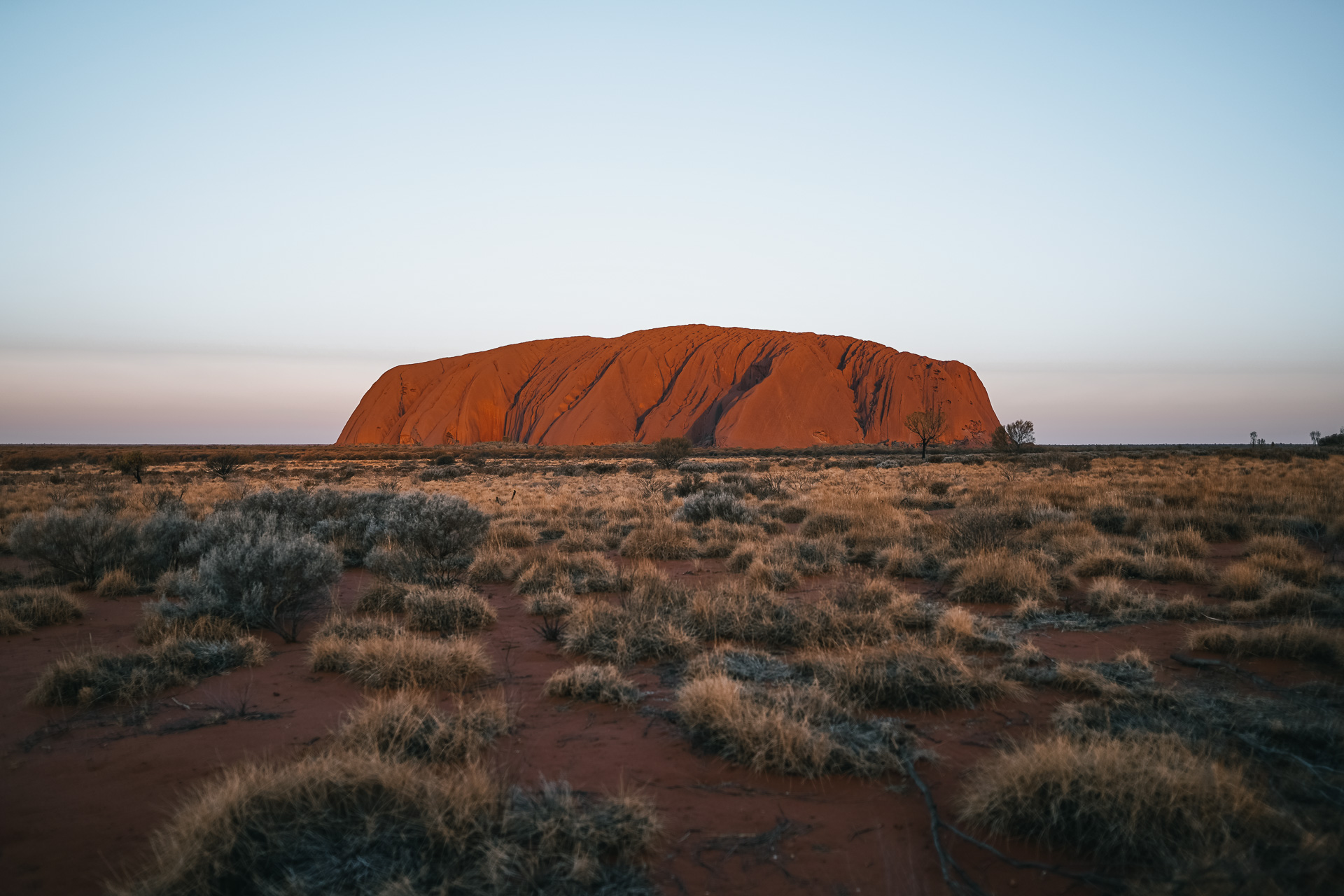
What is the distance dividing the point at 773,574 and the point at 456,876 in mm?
6346

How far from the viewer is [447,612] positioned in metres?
7.03

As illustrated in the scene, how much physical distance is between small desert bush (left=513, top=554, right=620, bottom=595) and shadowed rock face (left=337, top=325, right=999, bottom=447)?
238 ft

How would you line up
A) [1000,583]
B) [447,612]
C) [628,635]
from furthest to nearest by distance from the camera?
[1000,583]
[447,612]
[628,635]

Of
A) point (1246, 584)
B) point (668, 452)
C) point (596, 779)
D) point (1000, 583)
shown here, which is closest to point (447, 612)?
point (596, 779)

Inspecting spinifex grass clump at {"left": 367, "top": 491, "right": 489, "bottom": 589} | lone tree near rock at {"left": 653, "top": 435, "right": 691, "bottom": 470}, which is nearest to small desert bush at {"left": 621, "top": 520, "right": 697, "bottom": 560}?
spinifex grass clump at {"left": 367, "top": 491, "right": 489, "bottom": 589}

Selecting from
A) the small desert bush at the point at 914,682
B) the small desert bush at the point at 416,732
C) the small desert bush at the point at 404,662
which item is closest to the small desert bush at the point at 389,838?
the small desert bush at the point at 416,732

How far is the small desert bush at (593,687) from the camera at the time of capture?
493 cm

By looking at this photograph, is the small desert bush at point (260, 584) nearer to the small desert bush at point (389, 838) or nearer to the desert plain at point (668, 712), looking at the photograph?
the desert plain at point (668, 712)

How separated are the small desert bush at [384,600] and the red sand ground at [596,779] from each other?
1.71 metres

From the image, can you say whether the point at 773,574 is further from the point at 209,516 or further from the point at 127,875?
the point at 209,516

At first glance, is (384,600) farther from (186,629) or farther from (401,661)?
(401,661)

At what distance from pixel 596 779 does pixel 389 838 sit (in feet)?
3.74

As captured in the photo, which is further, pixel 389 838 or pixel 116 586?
pixel 116 586

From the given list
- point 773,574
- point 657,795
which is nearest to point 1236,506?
point 773,574
